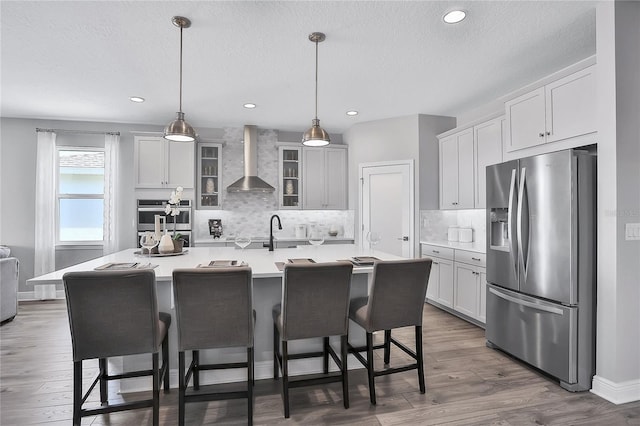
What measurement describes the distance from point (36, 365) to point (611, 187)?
475 centimetres

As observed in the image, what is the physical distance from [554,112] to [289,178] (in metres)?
4.01

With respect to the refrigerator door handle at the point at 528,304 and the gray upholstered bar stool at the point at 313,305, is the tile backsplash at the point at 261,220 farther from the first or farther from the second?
the gray upholstered bar stool at the point at 313,305

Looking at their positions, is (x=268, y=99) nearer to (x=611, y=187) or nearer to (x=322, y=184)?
(x=322, y=184)

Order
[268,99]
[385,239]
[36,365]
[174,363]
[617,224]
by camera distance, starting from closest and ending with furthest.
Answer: [617,224]
[174,363]
[36,365]
[268,99]
[385,239]

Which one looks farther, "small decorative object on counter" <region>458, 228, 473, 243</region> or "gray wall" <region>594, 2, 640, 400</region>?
"small decorative object on counter" <region>458, 228, 473, 243</region>

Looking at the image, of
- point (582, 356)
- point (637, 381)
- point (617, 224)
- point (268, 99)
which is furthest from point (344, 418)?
point (268, 99)

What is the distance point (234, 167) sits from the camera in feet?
19.2

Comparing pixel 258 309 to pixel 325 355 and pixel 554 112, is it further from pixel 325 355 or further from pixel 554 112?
pixel 554 112

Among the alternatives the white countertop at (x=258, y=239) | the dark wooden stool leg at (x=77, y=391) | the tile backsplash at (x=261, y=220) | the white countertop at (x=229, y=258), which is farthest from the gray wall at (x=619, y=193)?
the tile backsplash at (x=261, y=220)

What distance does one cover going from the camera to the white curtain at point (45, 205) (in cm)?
513

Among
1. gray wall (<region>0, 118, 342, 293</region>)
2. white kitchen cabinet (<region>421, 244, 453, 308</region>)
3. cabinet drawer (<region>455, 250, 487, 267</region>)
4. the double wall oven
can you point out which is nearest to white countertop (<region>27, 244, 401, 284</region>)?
cabinet drawer (<region>455, 250, 487, 267</region>)

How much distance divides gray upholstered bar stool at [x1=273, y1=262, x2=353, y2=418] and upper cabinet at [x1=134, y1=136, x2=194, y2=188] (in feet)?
12.7

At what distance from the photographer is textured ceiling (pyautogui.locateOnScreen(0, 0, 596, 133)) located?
98.3 inches

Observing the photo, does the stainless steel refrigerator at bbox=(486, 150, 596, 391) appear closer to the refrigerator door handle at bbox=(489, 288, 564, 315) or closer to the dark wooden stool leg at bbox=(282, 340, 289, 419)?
the refrigerator door handle at bbox=(489, 288, 564, 315)
